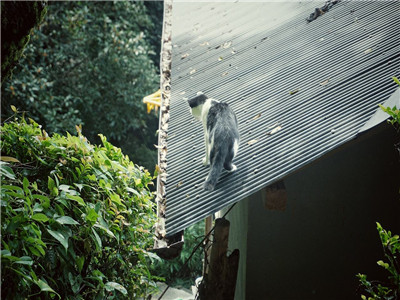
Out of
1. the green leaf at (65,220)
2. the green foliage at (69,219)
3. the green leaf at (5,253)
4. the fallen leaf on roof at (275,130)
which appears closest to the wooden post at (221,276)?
the green foliage at (69,219)

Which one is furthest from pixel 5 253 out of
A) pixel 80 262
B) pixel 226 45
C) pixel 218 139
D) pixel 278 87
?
pixel 226 45

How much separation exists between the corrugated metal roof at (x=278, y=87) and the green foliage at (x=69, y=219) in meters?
0.32

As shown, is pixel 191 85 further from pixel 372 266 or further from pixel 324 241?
pixel 372 266

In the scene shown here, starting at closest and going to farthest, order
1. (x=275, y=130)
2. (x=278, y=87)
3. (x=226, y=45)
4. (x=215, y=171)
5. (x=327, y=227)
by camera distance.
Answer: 1. (x=215, y=171)
2. (x=275, y=130)
3. (x=327, y=227)
4. (x=278, y=87)
5. (x=226, y=45)

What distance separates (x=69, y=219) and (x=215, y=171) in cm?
142

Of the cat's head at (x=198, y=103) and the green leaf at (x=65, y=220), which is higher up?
the green leaf at (x=65, y=220)

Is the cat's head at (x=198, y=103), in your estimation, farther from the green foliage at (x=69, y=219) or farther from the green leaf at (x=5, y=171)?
the green leaf at (x=5, y=171)

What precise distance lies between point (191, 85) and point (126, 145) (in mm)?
6828

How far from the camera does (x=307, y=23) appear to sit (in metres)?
5.71

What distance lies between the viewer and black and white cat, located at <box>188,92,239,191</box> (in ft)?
11.5

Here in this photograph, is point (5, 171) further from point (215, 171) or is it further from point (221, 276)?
point (221, 276)

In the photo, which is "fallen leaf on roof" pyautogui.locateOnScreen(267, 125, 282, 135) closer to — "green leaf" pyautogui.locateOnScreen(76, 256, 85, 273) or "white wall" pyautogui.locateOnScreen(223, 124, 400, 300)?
"white wall" pyautogui.locateOnScreen(223, 124, 400, 300)

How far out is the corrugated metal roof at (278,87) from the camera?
3.28 meters

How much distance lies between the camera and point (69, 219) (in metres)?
2.27
